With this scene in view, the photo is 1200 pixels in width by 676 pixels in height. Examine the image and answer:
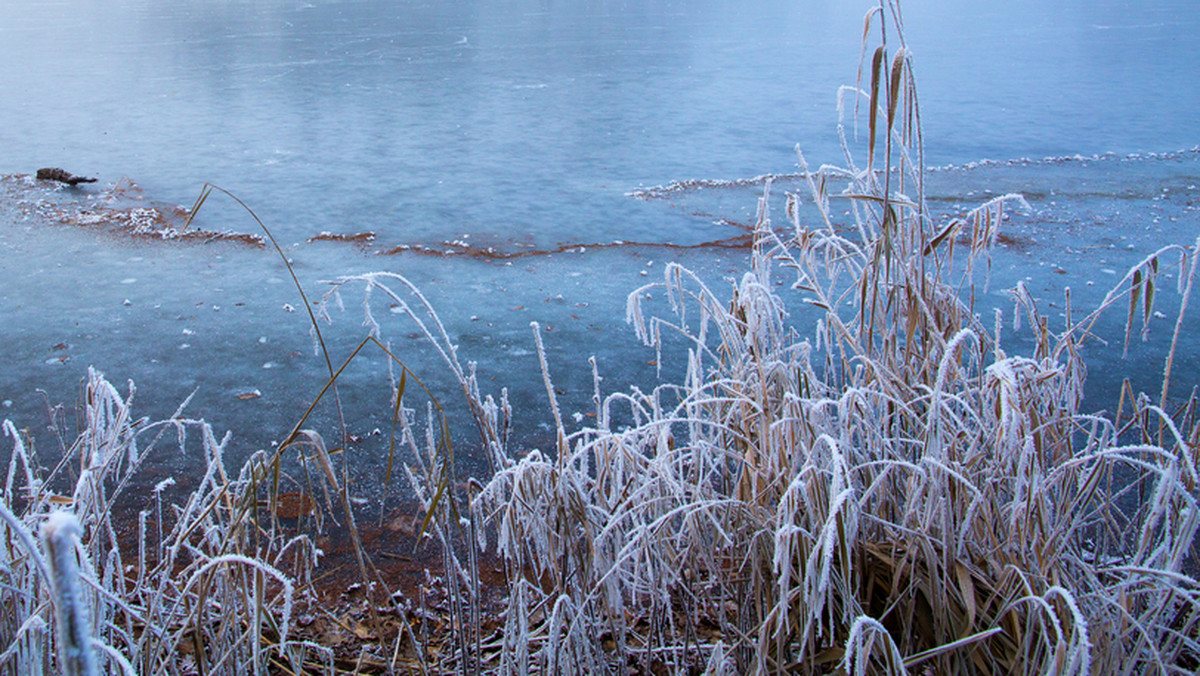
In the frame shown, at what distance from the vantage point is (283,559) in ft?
5.82

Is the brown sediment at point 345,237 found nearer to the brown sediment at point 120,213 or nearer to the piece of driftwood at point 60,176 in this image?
the brown sediment at point 120,213

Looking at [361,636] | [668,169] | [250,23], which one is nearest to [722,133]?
[668,169]

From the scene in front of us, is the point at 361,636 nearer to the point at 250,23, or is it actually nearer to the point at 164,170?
the point at 164,170

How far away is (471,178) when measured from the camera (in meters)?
4.66

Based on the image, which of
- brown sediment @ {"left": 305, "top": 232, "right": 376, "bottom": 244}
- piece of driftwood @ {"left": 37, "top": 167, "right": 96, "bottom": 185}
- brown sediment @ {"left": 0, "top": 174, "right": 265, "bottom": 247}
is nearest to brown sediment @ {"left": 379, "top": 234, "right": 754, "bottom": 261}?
brown sediment @ {"left": 305, "top": 232, "right": 376, "bottom": 244}

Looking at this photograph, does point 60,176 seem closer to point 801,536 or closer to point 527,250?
point 527,250

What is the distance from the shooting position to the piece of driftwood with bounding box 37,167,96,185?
4.30m

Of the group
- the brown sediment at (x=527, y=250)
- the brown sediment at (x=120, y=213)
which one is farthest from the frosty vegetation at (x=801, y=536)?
the brown sediment at (x=120, y=213)

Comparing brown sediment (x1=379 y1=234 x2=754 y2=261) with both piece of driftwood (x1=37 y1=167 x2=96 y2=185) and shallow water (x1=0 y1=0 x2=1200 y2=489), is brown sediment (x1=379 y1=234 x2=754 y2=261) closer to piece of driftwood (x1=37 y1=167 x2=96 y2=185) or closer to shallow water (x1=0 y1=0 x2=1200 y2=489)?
shallow water (x1=0 y1=0 x2=1200 y2=489)

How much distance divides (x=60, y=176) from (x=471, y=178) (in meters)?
2.10

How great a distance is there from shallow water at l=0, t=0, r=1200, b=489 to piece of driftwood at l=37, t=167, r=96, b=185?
0.32 feet

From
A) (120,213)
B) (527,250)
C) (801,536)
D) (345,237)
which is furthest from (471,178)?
(801,536)

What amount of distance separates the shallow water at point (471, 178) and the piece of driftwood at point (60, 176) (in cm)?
10

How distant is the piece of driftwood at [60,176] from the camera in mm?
4297
